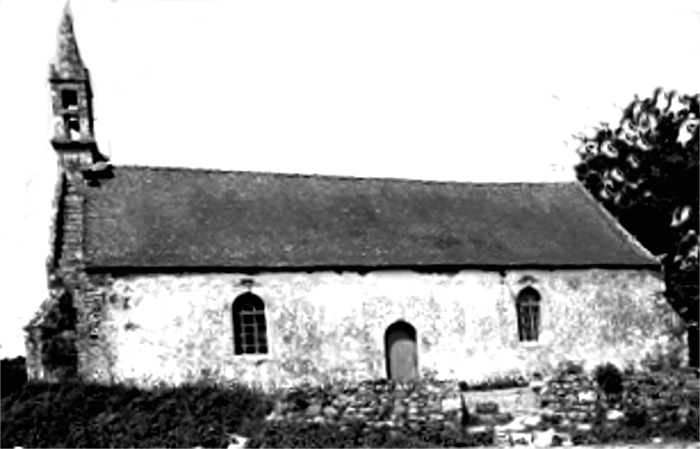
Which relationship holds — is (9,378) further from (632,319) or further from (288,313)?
(632,319)

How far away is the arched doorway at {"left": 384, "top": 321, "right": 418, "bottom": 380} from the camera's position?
27797mm

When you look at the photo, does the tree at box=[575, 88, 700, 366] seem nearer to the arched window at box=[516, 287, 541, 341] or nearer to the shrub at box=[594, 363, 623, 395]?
the arched window at box=[516, 287, 541, 341]

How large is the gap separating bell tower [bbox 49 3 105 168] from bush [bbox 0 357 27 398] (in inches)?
284

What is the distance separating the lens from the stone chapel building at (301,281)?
2530 centimetres

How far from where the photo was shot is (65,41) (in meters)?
29.9

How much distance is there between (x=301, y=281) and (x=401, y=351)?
13.9 feet

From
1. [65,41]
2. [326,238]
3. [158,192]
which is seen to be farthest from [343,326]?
[65,41]

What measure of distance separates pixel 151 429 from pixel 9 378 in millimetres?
8342

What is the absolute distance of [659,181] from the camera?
40.2m

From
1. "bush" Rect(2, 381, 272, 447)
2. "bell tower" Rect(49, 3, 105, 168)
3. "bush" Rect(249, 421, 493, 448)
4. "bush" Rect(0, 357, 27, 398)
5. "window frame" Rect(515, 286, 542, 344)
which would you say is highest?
"bell tower" Rect(49, 3, 105, 168)

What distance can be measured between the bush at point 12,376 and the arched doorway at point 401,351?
11466mm

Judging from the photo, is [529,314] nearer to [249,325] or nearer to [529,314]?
[529,314]

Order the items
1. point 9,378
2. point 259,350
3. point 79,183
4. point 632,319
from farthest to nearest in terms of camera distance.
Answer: point 632,319, point 79,183, point 259,350, point 9,378

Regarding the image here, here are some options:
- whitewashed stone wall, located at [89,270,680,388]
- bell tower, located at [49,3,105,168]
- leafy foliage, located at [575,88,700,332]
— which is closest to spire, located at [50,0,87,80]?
bell tower, located at [49,3,105,168]
